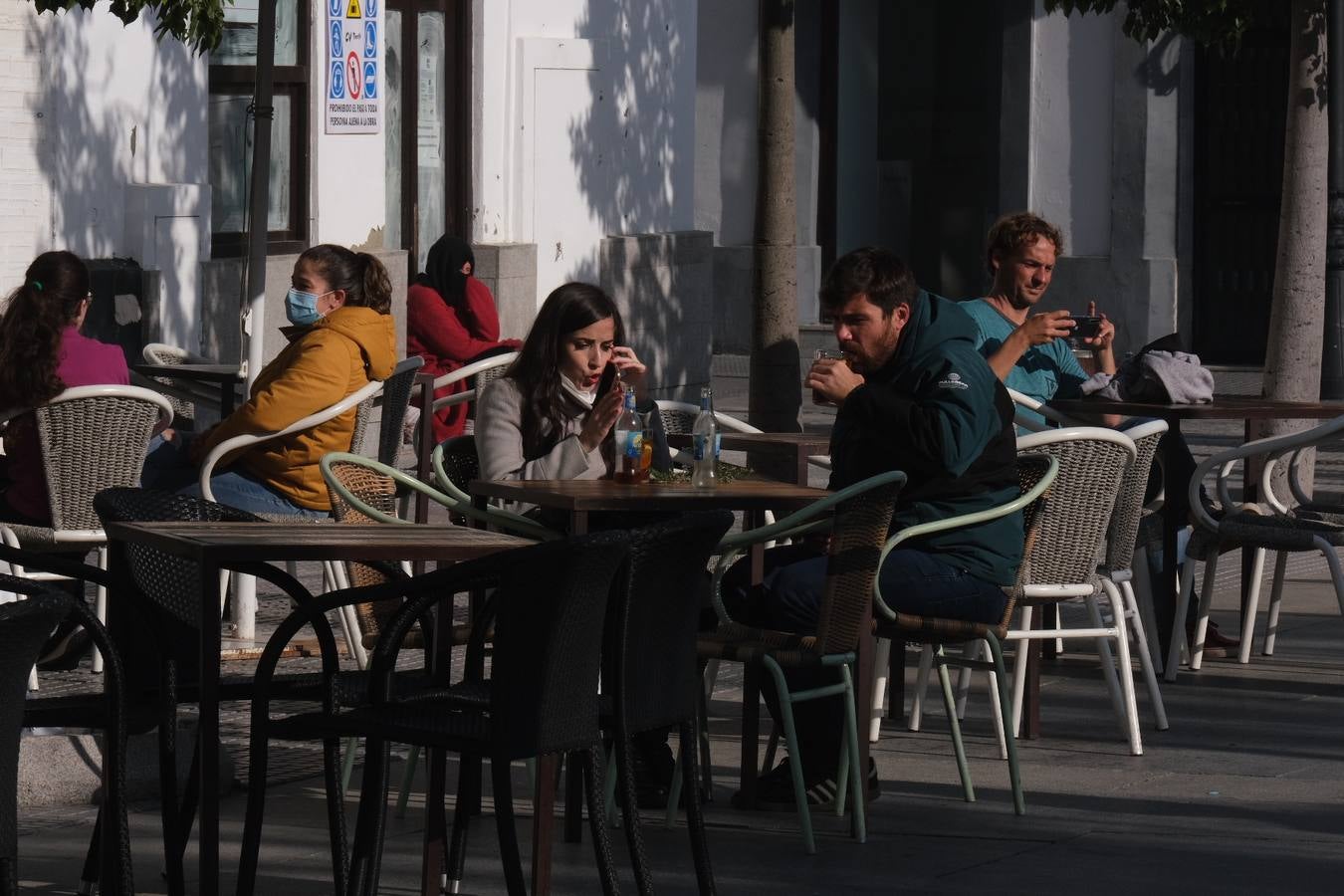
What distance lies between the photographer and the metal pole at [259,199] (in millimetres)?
9078

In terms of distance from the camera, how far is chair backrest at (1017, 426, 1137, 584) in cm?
697

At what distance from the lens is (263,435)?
8.16 meters

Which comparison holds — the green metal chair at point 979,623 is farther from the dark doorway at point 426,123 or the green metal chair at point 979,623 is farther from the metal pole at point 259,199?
the dark doorway at point 426,123

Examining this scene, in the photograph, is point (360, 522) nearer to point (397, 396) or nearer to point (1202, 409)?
point (397, 396)

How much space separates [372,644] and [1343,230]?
358 inches

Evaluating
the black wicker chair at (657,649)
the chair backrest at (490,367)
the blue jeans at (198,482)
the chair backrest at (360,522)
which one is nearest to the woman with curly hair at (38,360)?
the blue jeans at (198,482)

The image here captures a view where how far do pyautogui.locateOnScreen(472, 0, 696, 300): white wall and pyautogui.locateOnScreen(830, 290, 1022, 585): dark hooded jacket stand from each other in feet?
32.2

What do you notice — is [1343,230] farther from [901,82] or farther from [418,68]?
[901,82]

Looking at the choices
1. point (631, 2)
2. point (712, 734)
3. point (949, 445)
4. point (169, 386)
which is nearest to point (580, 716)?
point (949, 445)

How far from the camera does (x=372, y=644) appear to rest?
241 inches

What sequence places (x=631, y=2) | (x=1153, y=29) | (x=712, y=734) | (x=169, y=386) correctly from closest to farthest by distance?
(x=712, y=734), (x=169, y=386), (x=1153, y=29), (x=631, y=2)

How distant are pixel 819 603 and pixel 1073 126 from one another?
57.8 feet

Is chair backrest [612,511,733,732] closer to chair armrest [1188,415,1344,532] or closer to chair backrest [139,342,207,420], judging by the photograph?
chair armrest [1188,415,1344,532]

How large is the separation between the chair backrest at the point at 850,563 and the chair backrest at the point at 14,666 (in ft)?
8.10
